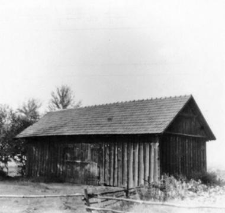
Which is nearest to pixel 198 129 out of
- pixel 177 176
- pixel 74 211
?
pixel 177 176

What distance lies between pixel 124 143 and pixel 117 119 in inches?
82.1

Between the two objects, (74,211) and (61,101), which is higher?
(61,101)

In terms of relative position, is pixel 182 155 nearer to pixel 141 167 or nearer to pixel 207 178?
pixel 207 178

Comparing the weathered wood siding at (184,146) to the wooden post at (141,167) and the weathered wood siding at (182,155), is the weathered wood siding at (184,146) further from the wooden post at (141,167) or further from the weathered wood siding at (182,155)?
the wooden post at (141,167)

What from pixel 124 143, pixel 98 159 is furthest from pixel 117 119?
pixel 98 159

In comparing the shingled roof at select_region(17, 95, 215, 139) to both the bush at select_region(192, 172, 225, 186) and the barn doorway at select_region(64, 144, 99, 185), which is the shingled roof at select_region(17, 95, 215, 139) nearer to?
the barn doorway at select_region(64, 144, 99, 185)

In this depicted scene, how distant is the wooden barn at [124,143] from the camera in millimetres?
15914

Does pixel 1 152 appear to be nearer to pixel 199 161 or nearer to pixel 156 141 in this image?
pixel 156 141

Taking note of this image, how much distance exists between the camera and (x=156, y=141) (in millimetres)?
15570

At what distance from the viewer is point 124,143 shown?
54.9ft

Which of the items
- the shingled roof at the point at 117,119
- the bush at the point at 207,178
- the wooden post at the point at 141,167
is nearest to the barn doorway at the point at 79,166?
the shingled roof at the point at 117,119

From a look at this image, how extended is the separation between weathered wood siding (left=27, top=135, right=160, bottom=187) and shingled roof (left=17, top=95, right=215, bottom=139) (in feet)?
1.59

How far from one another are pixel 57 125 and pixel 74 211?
1110 cm

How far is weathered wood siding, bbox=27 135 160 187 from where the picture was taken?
1584cm
